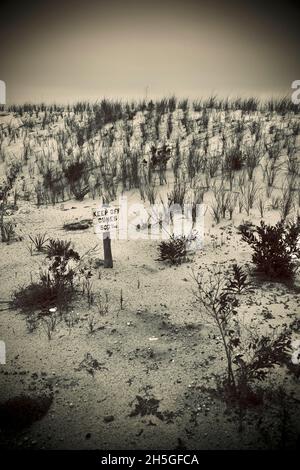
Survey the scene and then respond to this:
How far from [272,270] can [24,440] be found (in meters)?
2.64

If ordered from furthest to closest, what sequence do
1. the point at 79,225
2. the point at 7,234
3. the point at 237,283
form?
the point at 79,225
the point at 7,234
the point at 237,283

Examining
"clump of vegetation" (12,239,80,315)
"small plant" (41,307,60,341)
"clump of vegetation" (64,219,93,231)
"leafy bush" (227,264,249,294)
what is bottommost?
"small plant" (41,307,60,341)

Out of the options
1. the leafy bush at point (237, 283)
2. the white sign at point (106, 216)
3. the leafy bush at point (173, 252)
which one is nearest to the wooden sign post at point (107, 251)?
the white sign at point (106, 216)

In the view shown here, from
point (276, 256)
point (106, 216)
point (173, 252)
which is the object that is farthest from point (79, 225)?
point (276, 256)

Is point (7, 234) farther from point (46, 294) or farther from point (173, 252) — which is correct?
point (173, 252)

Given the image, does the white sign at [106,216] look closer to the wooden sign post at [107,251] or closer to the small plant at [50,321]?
the wooden sign post at [107,251]

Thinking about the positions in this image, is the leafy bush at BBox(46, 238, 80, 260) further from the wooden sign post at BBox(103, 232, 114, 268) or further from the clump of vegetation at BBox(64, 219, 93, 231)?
the clump of vegetation at BBox(64, 219, 93, 231)

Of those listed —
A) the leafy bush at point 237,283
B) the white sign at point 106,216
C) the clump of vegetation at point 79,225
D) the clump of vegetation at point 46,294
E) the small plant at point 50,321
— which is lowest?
the small plant at point 50,321

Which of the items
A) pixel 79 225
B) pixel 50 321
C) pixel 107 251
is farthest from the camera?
pixel 79 225

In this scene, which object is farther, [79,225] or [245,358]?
[79,225]

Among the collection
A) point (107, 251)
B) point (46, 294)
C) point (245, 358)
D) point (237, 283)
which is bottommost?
point (245, 358)

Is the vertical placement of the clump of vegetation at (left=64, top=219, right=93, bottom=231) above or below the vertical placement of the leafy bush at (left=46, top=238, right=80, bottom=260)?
above

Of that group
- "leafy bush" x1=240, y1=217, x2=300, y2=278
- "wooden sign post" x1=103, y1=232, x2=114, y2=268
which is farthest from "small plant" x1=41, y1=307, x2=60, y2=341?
"leafy bush" x1=240, y1=217, x2=300, y2=278

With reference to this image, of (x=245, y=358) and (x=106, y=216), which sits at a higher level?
(x=106, y=216)
